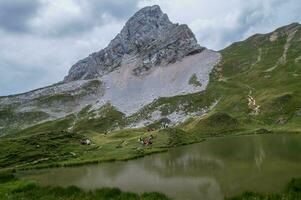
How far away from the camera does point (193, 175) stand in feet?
161

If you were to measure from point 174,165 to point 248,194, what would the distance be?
30.4 meters

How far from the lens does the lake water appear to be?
38.1 metres

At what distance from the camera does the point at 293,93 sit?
16200 cm

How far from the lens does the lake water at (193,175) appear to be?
38.1 m

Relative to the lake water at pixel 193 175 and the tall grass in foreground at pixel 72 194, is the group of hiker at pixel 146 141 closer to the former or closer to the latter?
the lake water at pixel 193 175

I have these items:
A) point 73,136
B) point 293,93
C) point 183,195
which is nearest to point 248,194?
point 183,195

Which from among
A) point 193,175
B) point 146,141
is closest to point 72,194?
point 193,175

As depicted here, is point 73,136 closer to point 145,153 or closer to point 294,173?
point 145,153

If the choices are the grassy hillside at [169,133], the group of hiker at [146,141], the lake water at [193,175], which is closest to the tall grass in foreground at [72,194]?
the lake water at [193,175]

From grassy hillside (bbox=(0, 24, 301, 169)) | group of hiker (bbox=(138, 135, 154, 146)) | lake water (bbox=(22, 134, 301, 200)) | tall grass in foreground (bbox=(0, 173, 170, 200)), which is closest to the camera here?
tall grass in foreground (bbox=(0, 173, 170, 200))

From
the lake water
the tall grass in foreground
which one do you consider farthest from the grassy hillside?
the tall grass in foreground

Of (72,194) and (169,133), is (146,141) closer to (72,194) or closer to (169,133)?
(169,133)

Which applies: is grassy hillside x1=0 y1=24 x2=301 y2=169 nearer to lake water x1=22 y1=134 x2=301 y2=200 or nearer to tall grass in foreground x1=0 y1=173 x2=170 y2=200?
lake water x1=22 y1=134 x2=301 y2=200

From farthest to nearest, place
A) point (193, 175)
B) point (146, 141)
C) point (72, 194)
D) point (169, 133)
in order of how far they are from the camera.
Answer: point (169, 133)
point (146, 141)
point (193, 175)
point (72, 194)
